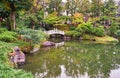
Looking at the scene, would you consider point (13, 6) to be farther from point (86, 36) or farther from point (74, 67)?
point (86, 36)

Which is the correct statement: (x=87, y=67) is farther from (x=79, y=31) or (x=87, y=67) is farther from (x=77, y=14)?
(x=77, y=14)

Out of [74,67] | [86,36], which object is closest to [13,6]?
[74,67]

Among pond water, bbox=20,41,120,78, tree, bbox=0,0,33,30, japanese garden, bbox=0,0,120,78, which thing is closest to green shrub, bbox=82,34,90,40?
japanese garden, bbox=0,0,120,78

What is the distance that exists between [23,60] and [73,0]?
77.7ft

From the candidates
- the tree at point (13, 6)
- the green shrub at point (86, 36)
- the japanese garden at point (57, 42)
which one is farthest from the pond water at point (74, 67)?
the green shrub at point (86, 36)

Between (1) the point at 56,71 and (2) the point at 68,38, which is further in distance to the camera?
(2) the point at 68,38

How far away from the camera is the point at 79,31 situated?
31.5 m

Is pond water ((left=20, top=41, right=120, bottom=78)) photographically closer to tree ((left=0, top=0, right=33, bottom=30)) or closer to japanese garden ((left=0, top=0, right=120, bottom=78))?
japanese garden ((left=0, top=0, right=120, bottom=78))

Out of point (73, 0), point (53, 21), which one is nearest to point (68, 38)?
point (53, 21)

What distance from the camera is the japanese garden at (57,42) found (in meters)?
13.3

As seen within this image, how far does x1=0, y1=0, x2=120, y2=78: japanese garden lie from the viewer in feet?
43.6

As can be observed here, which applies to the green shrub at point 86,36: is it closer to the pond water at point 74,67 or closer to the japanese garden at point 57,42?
the japanese garden at point 57,42

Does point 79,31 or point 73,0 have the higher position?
point 73,0

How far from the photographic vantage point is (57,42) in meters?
28.2
